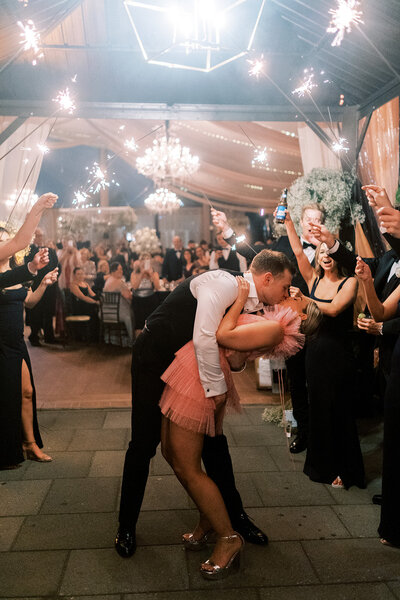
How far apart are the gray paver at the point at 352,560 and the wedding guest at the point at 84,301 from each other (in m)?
6.80

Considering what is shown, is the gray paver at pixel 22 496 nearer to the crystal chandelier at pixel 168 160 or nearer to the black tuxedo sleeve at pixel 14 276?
the black tuxedo sleeve at pixel 14 276

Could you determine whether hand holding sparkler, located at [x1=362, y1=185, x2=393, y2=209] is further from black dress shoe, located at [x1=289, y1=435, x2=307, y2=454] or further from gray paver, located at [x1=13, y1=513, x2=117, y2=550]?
gray paver, located at [x1=13, y1=513, x2=117, y2=550]

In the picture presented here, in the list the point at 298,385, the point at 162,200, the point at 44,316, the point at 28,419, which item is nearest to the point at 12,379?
the point at 28,419

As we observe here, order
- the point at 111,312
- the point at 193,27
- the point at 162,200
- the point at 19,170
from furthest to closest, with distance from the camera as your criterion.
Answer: the point at 162,200 → the point at 111,312 → the point at 19,170 → the point at 193,27

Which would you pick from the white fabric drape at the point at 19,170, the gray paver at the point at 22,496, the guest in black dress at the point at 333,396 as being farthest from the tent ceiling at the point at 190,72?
the gray paver at the point at 22,496

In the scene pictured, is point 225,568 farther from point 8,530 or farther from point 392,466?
point 8,530

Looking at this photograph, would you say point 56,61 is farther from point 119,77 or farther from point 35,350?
point 35,350

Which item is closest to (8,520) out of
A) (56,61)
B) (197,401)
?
(197,401)

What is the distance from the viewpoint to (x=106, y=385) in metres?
6.07

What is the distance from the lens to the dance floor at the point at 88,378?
17.7ft

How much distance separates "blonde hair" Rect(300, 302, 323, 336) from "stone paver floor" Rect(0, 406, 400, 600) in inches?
46.2

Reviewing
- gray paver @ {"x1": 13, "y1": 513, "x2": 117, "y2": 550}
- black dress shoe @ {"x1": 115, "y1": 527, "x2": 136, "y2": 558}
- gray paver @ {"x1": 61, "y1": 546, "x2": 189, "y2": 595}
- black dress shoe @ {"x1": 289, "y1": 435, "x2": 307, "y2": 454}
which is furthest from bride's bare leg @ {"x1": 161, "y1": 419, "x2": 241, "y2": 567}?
black dress shoe @ {"x1": 289, "y1": 435, "x2": 307, "y2": 454}

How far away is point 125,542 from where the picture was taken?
2611 mm

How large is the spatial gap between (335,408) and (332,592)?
1.33 metres
